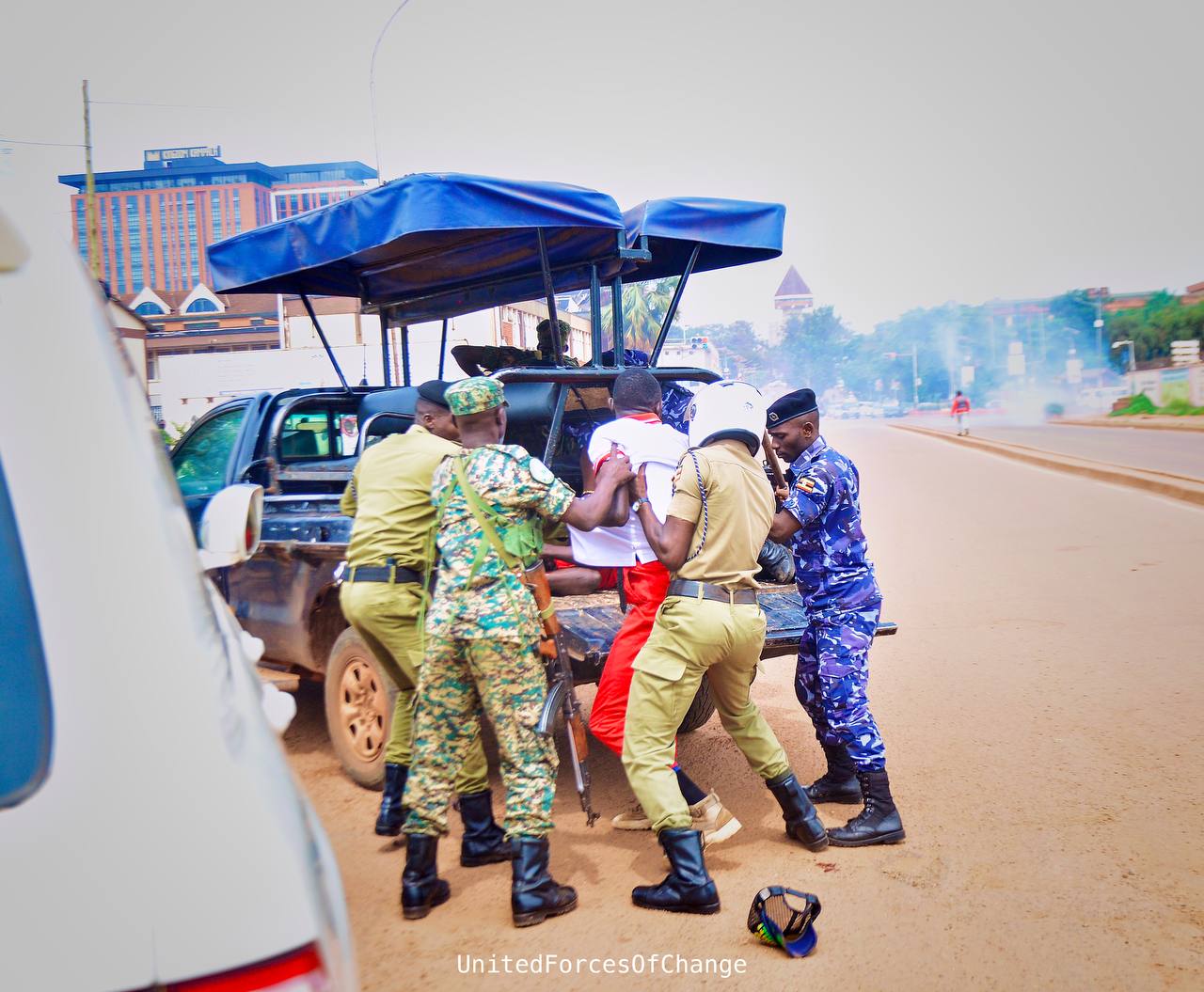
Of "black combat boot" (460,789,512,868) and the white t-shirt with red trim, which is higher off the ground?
the white t-shirt with red trim

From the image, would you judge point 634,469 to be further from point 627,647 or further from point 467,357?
point 467,357


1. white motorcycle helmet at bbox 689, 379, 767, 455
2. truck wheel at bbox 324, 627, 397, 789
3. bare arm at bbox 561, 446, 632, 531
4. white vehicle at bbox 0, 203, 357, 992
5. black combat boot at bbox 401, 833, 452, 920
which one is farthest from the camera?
truck wheel at bbox 324, 627, 397, 789

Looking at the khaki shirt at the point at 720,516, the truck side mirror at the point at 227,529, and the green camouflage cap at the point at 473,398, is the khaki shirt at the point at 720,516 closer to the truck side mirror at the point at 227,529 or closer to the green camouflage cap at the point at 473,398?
the green camouflage cap at the point at 473,398

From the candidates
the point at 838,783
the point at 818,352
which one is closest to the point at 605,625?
the point at 838,783

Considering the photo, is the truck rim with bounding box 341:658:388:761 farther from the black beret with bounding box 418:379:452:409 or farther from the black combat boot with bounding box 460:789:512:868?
the black beret with bounding box 418:379:452:409

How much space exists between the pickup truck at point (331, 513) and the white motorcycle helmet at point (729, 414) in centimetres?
103

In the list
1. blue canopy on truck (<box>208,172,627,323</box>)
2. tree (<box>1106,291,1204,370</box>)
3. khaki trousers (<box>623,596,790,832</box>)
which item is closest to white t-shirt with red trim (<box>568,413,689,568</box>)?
khaki trousers (<box>623,596,790,832</box>)

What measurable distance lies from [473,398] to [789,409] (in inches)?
55.2

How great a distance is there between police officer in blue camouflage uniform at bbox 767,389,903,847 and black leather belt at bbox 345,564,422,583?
148 cm

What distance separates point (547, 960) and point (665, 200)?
3968 millimetres

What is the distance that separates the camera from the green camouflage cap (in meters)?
3.46

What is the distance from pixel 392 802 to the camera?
13.3 feet

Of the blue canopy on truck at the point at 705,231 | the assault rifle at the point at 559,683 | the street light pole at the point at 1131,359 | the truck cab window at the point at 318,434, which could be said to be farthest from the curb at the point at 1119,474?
the street light pole at the point at 1131,359

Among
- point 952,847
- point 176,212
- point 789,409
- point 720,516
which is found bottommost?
point 952,847
